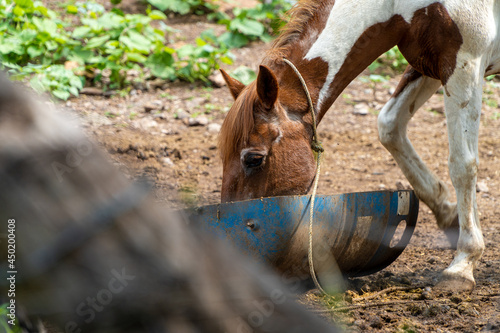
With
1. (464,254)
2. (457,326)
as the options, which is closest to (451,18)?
(464,254)

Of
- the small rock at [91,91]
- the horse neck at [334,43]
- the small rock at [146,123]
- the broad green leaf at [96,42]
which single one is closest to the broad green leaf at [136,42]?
the broad green leaf at [96,42]

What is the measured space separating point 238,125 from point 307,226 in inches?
28.0

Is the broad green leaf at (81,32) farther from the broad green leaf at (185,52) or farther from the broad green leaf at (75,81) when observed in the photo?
the broad green leaf at (185,52)

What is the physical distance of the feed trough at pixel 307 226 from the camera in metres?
2.41

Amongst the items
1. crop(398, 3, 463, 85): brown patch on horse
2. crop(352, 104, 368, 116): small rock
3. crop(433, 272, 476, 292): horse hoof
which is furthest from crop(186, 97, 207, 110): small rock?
crop(433, 272, 476, 292): horse hoof

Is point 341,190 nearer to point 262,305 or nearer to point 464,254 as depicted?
point 464,254

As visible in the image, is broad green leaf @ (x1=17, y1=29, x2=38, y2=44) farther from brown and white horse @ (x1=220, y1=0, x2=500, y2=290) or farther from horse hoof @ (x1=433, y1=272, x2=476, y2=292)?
horse hoof @ (x1=433, y1=272, x2=476, y2=292)

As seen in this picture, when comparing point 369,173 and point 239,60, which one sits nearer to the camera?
point 369,173

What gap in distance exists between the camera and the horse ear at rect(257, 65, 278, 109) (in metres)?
2.70

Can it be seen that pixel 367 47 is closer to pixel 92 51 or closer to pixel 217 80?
pixel 217 80

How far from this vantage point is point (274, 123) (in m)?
2.82

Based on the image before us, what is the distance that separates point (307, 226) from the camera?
2449mm

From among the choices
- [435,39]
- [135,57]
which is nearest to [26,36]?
[135,57]

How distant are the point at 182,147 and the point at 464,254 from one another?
2.98 meters
